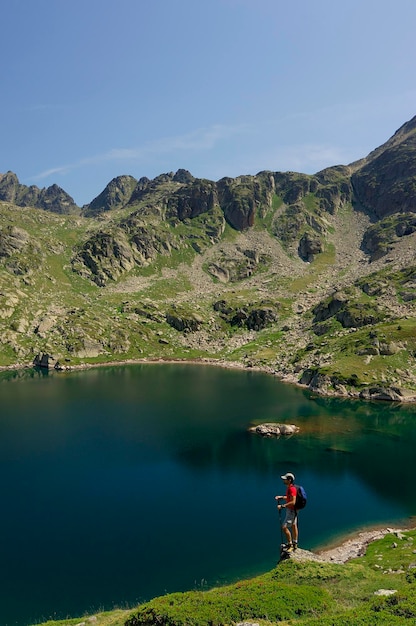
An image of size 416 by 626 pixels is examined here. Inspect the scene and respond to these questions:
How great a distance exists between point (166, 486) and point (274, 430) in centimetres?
3389

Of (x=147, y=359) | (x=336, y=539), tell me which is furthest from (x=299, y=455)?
(x=147, y=359)

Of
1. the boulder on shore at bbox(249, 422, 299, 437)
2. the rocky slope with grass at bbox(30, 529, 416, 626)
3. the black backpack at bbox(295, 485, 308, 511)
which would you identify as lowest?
the boulder on shore at bbox(249, 422, 299, 437)

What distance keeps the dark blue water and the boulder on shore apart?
2.99m

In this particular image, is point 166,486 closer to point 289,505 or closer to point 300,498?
point 289,505

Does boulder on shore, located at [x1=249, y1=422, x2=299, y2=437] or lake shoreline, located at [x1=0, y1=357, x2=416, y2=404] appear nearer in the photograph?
boulder on shore, located at [x1=249, y1=422, x2=299, y2=437]

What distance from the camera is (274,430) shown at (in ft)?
287

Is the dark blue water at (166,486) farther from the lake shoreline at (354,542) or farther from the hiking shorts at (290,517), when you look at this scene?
the hiking shorts at (290,517)

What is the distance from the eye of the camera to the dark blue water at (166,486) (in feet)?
133

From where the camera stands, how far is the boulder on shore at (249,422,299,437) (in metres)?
86.6

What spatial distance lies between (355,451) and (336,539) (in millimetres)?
32941

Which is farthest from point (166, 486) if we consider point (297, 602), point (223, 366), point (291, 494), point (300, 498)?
point (223, 366)

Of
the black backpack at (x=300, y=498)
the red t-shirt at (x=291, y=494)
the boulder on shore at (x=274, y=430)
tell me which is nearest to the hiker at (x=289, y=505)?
the red t-shirt at (x=291, y=494)

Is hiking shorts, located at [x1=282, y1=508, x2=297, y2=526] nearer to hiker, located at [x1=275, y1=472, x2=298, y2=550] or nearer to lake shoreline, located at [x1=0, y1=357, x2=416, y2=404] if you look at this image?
hiker, located at [x1=275, y1=472, x2=298, y2=550]

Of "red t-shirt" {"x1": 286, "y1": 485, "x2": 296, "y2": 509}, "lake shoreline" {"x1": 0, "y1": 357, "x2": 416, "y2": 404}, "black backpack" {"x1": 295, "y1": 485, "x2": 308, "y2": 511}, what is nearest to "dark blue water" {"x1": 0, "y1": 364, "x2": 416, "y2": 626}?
"lake shoreline" {"x1": 0, "y1": 357, "x2": 416, "y2": 404}
